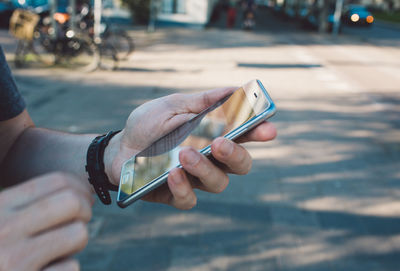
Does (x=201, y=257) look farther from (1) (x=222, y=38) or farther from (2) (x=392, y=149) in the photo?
(1) (x=222, y=38)

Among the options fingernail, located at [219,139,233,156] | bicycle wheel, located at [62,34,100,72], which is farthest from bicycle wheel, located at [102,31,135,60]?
fingernail, located at [219,139,233,156]

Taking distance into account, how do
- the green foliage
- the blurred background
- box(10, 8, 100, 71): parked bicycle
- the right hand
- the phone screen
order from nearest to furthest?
the right hand
the phone screen
the blurred background
box(10, 8, 100, 71): parked bicycle
the green foliage

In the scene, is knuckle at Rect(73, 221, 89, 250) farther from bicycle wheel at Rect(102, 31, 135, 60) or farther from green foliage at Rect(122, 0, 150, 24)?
green foliage at Rect(122, 0, 150, 24)

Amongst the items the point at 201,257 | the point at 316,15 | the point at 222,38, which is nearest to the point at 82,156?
the point at 201,257

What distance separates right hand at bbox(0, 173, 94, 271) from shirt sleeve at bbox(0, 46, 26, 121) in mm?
959

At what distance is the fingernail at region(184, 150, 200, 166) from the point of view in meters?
1.14

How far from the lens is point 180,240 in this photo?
2.87 m

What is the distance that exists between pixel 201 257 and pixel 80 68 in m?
7.06

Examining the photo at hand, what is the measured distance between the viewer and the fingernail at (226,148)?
112cm

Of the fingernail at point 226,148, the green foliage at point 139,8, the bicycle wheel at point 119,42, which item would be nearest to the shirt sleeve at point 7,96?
the fingernail at point 226,148

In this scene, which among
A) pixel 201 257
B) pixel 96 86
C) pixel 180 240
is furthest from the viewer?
pixel 96 86

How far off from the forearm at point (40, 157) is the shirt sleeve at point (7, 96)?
12 centimetres

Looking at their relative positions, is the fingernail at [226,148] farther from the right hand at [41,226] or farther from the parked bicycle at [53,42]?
the parked bicycle at [53,42]

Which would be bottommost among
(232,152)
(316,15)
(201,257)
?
(201,257)
